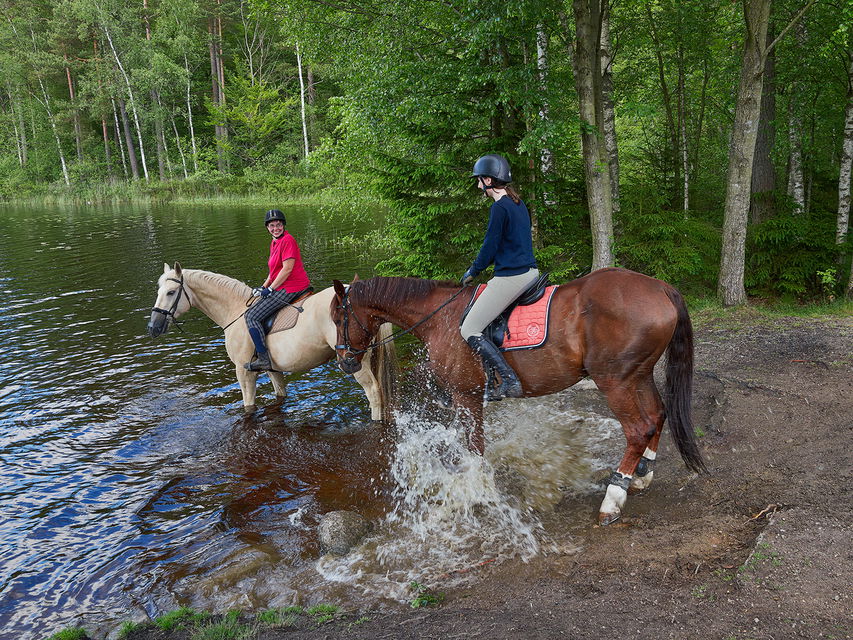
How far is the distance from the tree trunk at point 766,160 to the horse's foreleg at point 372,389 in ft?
35.7

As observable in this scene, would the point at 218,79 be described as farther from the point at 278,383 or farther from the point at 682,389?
the point at 682,389

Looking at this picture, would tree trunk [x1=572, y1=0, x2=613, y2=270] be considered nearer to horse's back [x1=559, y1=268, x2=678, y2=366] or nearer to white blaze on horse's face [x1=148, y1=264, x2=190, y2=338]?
horse's back [x1=559, y1=268, x2=678, y2=366]

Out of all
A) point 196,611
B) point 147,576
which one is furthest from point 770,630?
point 147,576

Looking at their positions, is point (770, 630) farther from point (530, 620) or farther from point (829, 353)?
point (829, 353)

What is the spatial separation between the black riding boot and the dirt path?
1321mm

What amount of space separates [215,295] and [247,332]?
2.78 feet

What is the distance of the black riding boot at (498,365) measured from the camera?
5.89 m

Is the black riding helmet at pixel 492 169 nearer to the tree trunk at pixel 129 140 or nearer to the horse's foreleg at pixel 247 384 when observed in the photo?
the horse's foreleg at pixel 247 384

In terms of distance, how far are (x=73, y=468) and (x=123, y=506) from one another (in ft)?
5.13

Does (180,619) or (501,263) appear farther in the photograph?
(501,263)

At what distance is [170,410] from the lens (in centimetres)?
968

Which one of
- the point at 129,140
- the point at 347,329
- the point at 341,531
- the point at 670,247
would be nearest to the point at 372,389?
the point at 347,329

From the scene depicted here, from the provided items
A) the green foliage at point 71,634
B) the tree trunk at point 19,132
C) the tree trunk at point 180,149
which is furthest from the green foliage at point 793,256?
the tree trunk at point 19,132

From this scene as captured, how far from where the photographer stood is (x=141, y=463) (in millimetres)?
7883
